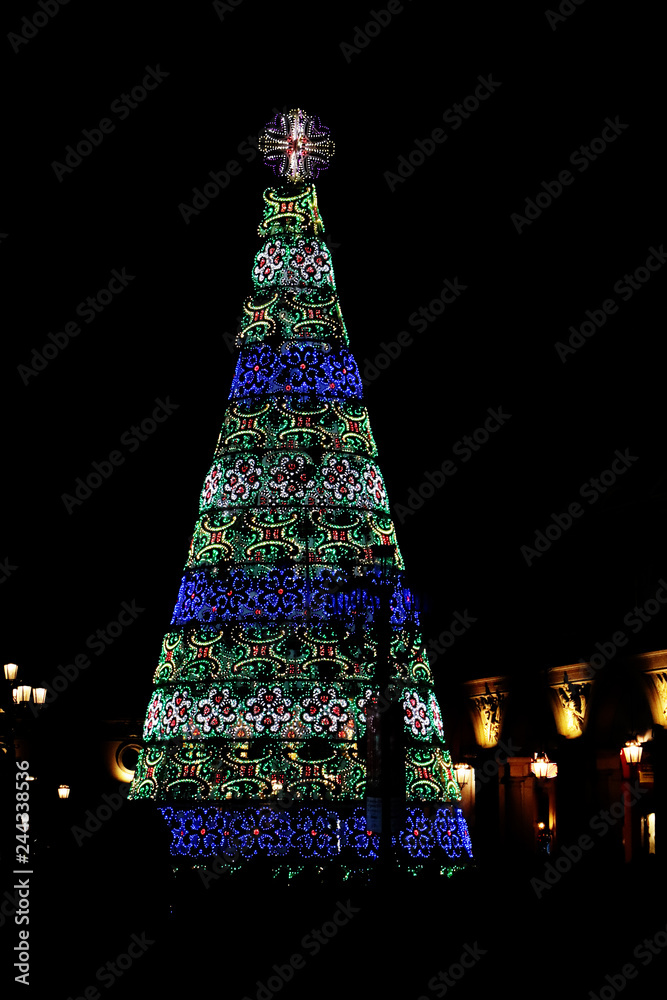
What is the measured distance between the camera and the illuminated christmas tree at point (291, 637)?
1487 centimetres

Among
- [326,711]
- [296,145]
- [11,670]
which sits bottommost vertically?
[326,711]

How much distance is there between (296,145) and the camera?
17500 millimetres

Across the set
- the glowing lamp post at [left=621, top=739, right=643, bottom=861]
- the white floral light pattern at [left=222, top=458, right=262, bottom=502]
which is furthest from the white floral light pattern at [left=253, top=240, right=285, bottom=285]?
the glowing lamp post at [left=621, top=739, right=643, bottom=861]

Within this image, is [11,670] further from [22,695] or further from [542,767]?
[542,767]

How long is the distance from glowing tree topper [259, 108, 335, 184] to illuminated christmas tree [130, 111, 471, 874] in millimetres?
1175

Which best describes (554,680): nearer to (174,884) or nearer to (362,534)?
(362,534)

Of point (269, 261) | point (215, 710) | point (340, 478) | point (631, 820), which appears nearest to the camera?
point (215, 710)

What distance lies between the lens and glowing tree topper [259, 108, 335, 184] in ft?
57.4

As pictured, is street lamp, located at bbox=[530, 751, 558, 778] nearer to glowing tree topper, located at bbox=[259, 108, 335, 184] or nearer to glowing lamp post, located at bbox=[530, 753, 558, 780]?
glowing lamp post, located at bbox=[530, 753, 558, 780]

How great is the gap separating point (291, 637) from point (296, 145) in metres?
6.46

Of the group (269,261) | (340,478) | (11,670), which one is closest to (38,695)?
(11,670)

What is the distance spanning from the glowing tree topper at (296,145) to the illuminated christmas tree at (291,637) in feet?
3.85

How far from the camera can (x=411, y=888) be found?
1273 centimetres

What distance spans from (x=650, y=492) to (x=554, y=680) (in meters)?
5.24
